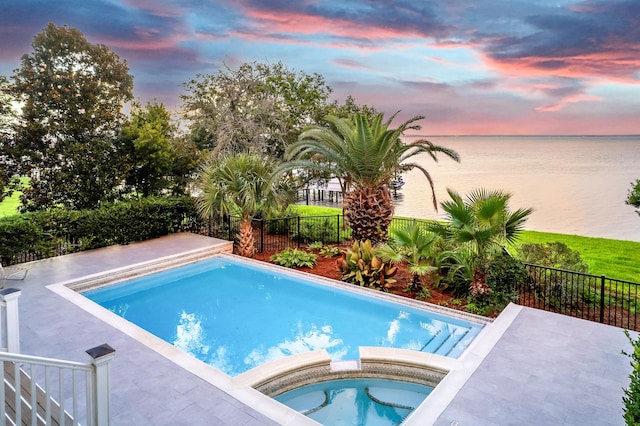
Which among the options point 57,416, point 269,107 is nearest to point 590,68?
point 269,107

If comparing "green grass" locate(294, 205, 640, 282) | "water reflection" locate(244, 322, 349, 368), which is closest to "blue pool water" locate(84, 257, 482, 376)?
"water reflection" locate(244, 322, 349, 368)

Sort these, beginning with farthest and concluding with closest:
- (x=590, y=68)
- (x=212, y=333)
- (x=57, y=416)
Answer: (x=590, y=68) < (x=212, y=333) < (x=57, y=416)

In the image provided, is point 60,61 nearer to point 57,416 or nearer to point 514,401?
point 57,416

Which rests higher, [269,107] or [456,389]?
[269,107]

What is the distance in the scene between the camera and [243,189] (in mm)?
10930

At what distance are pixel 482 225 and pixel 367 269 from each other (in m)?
2.74

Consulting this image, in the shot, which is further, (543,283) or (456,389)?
(543,283)

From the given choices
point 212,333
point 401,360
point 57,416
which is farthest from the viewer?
point 212,333

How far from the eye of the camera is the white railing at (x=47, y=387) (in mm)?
2768

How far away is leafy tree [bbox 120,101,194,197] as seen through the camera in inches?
527

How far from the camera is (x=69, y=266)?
384 inches

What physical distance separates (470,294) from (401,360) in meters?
3.03

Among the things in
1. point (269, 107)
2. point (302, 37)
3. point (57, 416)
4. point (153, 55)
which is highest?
point (302, 37)

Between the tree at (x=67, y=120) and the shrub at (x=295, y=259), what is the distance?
6924 mm
